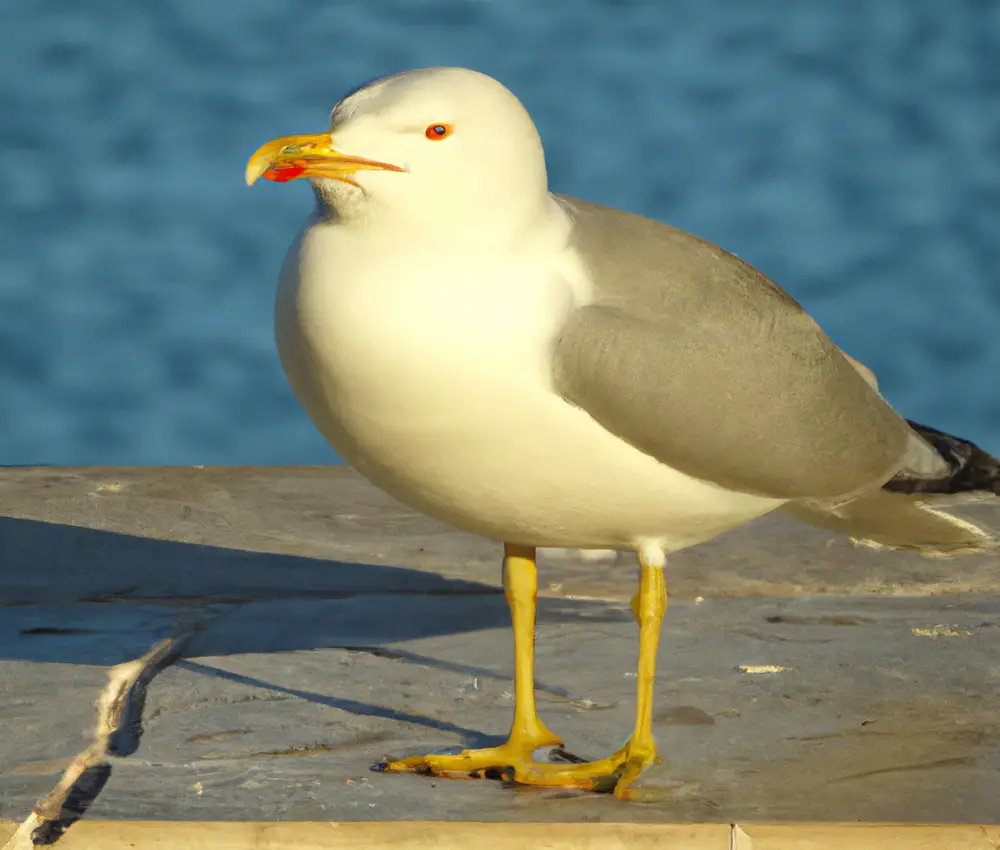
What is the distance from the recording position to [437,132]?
2557 mm

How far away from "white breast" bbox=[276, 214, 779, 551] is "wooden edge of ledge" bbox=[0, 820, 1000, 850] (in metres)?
0.49

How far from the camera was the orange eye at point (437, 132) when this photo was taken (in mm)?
2553

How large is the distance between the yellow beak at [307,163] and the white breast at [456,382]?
0.38ft

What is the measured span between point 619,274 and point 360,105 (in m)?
0.47

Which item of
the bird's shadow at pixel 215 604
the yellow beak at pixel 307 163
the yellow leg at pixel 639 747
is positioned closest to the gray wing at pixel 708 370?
the yellow leg at pixel 639 747

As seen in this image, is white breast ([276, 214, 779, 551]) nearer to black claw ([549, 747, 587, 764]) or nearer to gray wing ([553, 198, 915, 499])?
gray wing ([553, 198, 915, 499])

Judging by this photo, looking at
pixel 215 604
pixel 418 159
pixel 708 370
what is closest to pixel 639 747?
pixel 708 370

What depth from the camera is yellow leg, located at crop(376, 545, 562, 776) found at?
288cm

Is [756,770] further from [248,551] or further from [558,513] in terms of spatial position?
[248,551]

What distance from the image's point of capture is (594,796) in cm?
274

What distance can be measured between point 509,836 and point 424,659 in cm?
109

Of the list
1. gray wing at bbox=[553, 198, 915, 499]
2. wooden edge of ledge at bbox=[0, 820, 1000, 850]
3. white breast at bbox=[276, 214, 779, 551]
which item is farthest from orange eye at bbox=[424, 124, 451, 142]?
wooden edge of ledge at bbox=[0, 820, 1000, 850]

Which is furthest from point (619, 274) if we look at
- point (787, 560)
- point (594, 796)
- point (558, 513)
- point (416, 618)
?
point (787, 560)

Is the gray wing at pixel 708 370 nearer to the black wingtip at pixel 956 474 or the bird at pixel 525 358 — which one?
the bird at pixel 525 358
